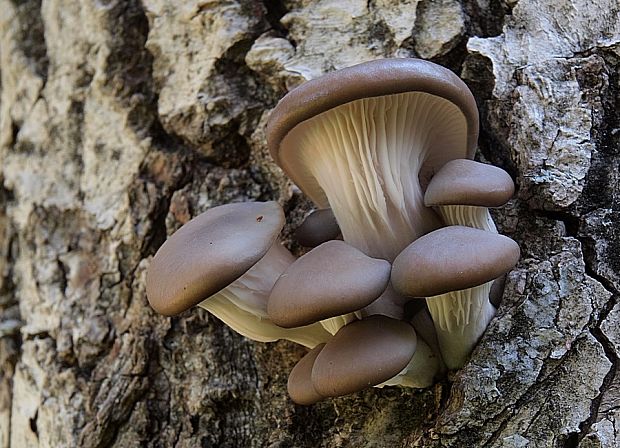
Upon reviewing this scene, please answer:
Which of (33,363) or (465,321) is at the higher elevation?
(465,321)

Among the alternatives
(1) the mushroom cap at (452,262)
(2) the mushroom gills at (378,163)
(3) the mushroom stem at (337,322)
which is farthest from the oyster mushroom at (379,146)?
(1) the mushroom cap at (452,262)

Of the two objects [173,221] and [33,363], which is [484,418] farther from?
[33,363]

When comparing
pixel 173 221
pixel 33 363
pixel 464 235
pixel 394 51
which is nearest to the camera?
pixel 464 235

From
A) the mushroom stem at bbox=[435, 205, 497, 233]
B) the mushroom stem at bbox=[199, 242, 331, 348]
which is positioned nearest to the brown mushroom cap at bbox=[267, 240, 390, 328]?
the mushroom stem at bbox=[199, 242, 331, 348]

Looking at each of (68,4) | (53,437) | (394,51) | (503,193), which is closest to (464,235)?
(503,193)

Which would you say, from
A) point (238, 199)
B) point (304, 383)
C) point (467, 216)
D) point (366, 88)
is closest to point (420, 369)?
point (304, 383)

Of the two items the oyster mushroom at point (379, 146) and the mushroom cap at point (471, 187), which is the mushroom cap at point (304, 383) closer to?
the oyster mushroom at point (379, 146)

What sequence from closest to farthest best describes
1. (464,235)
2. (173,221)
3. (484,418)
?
(464,235) < (484,418) < (173,221)

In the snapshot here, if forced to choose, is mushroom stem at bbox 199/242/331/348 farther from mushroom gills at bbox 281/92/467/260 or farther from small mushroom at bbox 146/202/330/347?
mushroom gills at bbox 281/92/467/260
